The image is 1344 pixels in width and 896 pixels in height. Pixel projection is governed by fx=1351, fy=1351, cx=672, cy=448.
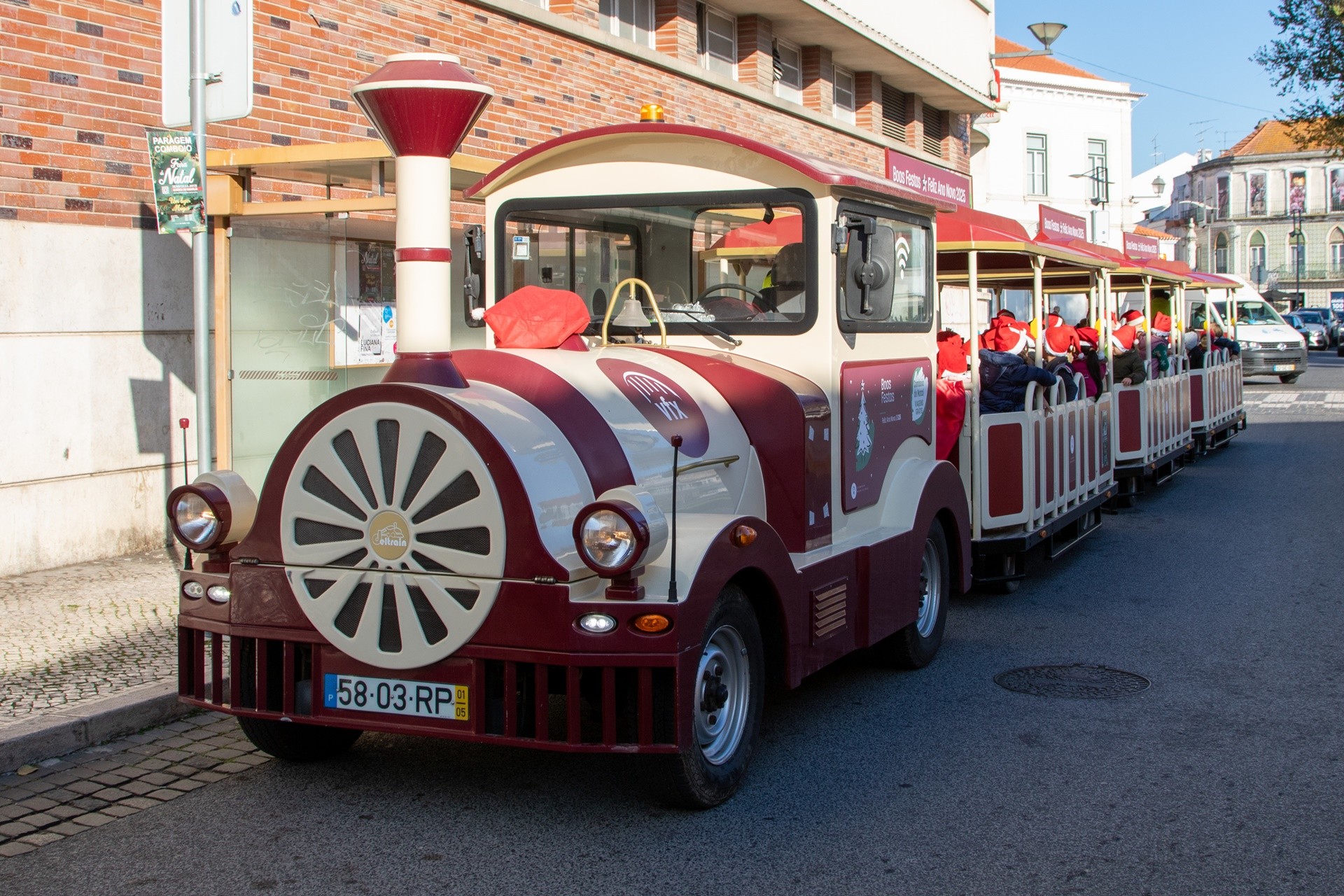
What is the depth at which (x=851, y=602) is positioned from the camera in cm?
571

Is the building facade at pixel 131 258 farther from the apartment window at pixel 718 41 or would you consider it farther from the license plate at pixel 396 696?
the apartment window at pixel 718 41

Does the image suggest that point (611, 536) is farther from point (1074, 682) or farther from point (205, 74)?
point (205, 74)

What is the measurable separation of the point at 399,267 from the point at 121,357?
4.90 m

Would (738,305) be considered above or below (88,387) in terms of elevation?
above

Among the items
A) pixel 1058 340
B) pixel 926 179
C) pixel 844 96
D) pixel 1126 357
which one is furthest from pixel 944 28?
pixel 926 179

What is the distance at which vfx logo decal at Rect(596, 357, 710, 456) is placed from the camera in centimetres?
495

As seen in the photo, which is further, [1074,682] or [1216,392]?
[1216,392]

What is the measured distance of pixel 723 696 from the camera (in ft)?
15.4

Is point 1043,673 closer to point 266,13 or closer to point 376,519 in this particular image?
point 376,519

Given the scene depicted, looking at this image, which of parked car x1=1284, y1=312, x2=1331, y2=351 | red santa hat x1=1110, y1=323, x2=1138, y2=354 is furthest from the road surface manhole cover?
parked car x1=1284, y1=312, x2=1331, y2=351

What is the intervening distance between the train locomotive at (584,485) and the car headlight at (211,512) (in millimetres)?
12

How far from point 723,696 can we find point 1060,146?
47.7 meters

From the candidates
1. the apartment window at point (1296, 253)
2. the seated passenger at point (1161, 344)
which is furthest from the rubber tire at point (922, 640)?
the apartment window at point (1296, 253)

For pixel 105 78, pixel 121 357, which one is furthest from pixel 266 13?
pixel 121 357
